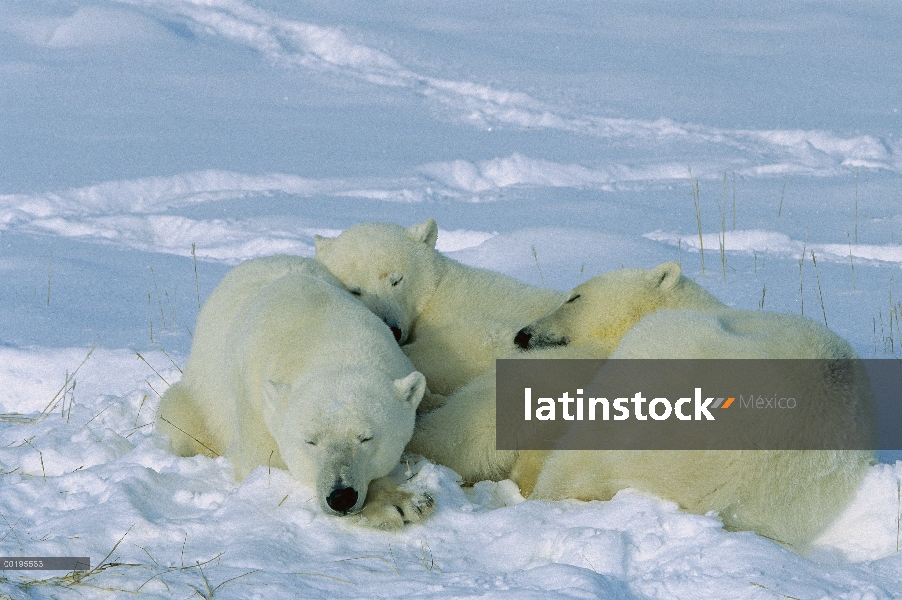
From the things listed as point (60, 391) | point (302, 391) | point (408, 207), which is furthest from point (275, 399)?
point (408, 207)

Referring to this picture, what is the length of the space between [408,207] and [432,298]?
5749mm

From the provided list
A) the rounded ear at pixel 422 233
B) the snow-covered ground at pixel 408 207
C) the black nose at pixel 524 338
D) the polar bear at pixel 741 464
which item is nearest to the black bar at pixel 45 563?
the snow-covered ground at pixel 408 207

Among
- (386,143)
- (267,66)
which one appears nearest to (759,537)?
(386,143)

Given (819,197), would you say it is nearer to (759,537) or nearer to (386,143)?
(386,143)

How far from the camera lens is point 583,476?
348 cm

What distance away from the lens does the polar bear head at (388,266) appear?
4.91m

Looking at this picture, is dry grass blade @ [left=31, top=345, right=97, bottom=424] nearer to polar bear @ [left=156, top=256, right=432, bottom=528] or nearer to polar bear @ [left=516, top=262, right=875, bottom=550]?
polar bear @ [left=156, top=256, right=432, bottom=528]

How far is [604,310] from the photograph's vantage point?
15.3 ft

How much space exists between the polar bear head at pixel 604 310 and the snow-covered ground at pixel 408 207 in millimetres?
1038

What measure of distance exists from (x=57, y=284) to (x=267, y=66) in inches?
450

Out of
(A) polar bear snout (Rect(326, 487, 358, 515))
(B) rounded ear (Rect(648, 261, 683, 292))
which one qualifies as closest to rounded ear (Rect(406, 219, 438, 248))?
(B) rounded ear (Rect(648, 261, 683, 292))

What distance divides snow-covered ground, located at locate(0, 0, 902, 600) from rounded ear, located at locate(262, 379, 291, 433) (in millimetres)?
210

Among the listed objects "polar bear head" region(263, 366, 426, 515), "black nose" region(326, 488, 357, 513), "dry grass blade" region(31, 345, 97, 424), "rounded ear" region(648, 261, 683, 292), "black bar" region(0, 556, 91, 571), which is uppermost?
"rounded ear" region(648, 261, 683, 292)

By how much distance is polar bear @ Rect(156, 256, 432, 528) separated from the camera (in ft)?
10.9
